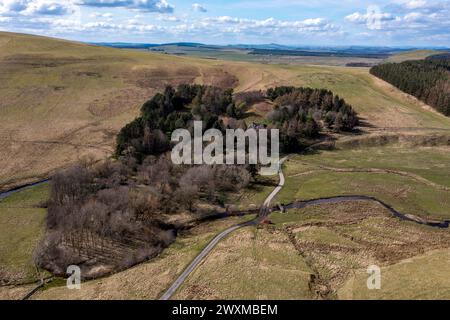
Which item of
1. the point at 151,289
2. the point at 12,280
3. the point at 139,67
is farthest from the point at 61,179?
the point at 139,67

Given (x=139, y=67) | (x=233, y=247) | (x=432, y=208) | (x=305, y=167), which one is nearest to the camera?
(x=233, y=247)

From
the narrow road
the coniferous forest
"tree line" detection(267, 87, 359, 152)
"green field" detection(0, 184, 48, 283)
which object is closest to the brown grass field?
"green field" detection(0, 184, 48, 283)

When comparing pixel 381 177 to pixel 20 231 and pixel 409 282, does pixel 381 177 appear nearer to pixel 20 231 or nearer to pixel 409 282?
pixel 409 282

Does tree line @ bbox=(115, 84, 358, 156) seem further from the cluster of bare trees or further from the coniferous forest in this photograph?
the coniferous forest

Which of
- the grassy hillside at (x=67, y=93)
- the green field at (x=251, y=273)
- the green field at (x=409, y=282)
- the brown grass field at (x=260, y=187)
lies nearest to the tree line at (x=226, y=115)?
the brown grass field at (x=260, y=187)

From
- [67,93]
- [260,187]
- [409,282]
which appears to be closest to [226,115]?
[260,187]
